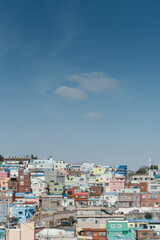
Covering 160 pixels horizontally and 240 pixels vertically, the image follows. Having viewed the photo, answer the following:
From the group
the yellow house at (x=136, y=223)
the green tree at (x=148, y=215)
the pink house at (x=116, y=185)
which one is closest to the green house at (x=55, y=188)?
the pink house at (x=116, y=185)

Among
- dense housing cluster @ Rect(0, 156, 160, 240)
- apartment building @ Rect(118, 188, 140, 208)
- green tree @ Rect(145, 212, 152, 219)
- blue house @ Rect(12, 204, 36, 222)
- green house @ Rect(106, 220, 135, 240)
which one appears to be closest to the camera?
dense housing cluster @ Rect(0, 156, 160, 240)

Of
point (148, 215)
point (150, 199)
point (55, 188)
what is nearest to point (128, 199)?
point (150, 199)

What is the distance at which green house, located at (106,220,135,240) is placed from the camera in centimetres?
3156

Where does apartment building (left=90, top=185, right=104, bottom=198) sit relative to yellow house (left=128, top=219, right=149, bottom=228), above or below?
above

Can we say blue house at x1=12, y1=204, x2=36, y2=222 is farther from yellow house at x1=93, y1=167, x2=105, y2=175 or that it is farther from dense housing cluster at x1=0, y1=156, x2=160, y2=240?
yellow house at x1=93, y1=167, x2=105, y2=175

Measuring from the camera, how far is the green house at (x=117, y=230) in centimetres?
Result: 3156

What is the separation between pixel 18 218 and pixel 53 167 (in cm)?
2844

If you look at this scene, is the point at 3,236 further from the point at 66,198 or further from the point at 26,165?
the point at 26,165

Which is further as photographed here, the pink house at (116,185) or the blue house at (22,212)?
the pink house at (116,185)

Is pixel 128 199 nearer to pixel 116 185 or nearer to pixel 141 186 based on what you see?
pixel 141 186

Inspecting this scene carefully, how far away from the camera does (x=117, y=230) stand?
104 ft

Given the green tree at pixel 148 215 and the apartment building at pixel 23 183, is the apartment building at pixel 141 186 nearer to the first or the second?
the green tree at pixel 148 215

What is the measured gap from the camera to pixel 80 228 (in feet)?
107

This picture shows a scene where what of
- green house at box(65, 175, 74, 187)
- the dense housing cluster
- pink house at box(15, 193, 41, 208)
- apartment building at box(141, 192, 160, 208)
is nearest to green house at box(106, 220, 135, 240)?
the dense housing cluster
